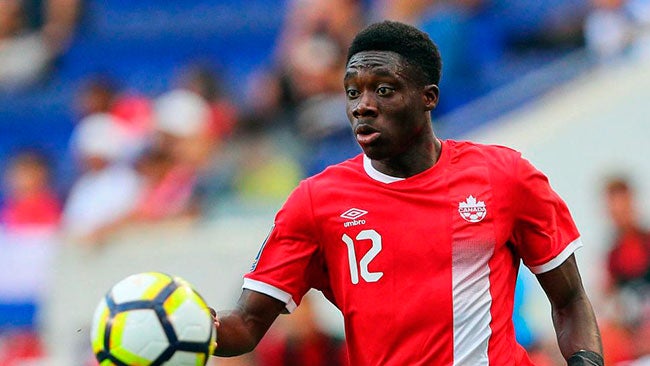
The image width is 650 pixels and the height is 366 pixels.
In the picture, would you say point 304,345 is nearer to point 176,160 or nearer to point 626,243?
point 626,243

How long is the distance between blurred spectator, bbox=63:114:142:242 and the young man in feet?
21.9

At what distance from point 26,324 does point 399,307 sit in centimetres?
858

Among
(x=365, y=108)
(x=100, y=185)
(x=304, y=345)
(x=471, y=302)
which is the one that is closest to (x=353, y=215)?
(x=365, y=108)

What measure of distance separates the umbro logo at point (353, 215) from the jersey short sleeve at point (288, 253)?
0.44ft

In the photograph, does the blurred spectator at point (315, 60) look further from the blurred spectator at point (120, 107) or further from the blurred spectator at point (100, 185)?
the blurred spectator at point (100, 185)

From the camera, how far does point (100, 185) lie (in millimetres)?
11930

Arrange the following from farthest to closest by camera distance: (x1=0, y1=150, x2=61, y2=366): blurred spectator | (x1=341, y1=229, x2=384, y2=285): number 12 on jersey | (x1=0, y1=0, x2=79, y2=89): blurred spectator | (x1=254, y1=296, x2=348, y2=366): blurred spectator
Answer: (x1=0, y1=0, x2=79, y2=89): blurred spectator, (x1=0, y1=150, x2=61, y2=366): blurred spectator, (x1=254, y1=296, x2=348, y2=366): blurred spectator, (x1=341, y1=229, x2=384, y2=285): number 12 on jersey

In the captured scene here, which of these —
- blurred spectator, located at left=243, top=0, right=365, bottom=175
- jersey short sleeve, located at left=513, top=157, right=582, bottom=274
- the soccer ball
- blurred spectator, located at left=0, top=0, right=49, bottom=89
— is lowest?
the soccer ball

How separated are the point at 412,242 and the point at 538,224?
52cm

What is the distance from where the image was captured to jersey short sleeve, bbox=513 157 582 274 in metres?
4.94

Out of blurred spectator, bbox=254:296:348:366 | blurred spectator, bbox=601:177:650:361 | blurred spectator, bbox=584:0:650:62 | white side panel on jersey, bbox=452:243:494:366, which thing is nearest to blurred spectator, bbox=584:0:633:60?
blurred spectator, bbox=584:0:650:62

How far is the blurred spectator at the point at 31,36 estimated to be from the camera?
585 inches

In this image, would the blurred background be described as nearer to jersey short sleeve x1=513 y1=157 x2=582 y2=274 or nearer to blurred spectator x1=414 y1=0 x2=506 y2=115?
blurred spectator x1=414 y1=0 x2=506 y2=115

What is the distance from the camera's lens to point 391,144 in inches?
192
